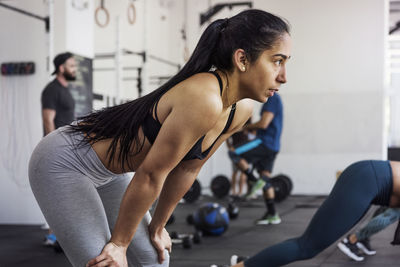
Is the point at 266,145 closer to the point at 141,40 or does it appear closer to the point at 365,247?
the point at 365,247

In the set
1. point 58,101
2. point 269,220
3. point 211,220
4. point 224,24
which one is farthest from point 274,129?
point 224,24

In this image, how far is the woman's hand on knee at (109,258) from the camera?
1181 millimetres

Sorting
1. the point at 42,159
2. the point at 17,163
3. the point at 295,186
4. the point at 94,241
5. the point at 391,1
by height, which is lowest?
the point at 295,186

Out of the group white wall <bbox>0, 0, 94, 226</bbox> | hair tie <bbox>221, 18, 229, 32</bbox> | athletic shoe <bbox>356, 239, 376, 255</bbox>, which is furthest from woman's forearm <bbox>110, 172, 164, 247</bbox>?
white wall <bbox>0, 0, 94, 226</bbox>

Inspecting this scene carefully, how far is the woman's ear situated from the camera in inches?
46.3

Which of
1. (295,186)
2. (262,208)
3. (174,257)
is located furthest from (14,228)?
A: (295,186)

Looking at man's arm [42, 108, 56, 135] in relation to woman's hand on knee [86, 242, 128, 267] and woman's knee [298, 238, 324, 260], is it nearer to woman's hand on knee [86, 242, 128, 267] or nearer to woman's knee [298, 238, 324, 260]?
woman's knee [298, 238, 324, 260]

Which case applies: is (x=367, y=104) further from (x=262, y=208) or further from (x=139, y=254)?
(x=139, y=254)

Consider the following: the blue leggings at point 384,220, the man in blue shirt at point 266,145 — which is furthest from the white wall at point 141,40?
the blue leggings at point 384,220

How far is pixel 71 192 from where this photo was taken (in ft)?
4.03

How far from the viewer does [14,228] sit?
14.3ft

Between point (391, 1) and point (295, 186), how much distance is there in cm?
362

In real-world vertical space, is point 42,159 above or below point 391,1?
below

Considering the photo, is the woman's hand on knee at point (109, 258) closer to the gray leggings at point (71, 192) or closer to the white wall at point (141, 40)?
the gray leggings at point (71, 192)
